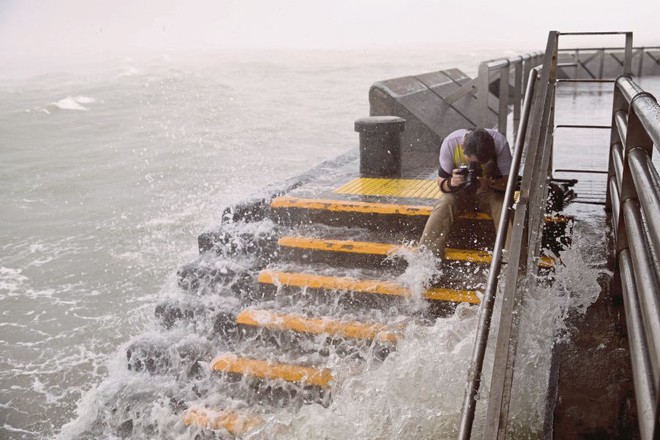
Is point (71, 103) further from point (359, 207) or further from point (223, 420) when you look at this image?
point (223, 420)

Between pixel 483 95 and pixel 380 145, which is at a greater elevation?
pixel 483 95

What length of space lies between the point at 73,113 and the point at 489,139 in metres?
34.5

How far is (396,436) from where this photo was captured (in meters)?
3.53

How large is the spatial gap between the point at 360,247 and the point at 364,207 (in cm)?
49

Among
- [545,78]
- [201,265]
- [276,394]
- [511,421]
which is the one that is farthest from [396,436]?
[201,265]

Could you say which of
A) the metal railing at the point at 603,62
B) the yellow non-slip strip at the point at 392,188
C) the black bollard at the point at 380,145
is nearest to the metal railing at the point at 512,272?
the yellow non-slip strip at the point at 392,188

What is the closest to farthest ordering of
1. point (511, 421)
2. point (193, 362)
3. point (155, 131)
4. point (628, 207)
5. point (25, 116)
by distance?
1. point (628, 207)
2. point (511, 421)
3. point (193, 362)
4. point (155, 131)
5. point (25, 116)

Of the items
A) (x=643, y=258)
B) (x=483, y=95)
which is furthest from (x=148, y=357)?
(x=483, y=95)

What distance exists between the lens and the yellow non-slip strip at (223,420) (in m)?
4.16

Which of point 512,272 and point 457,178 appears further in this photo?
point 457,178

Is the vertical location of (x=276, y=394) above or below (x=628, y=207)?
below

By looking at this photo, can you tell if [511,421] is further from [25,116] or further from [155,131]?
[25,116]

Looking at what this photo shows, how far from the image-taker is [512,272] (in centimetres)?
260

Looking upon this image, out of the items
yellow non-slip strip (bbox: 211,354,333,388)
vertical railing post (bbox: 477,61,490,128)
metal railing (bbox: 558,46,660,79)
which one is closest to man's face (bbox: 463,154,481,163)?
yellow non-slip strip (bbox: 211,354,333,388)
